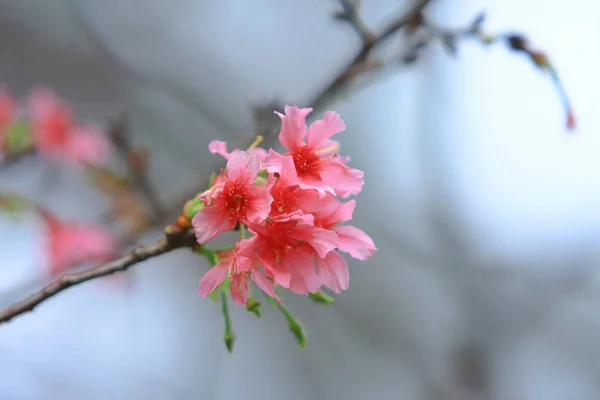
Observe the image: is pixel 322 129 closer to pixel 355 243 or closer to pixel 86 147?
pixel 355 243

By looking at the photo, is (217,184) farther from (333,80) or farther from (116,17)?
(116,17)

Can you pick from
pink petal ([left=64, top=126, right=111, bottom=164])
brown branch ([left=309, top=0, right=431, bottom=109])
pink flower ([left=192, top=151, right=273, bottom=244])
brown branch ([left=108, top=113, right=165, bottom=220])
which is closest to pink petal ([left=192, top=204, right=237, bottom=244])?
pink flower ([left=192, top=151, right=273, bottom=244])

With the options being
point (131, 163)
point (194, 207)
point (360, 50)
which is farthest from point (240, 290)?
point (131, 163)

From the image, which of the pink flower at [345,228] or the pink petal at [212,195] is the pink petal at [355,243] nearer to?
the pink flower at [345,228]

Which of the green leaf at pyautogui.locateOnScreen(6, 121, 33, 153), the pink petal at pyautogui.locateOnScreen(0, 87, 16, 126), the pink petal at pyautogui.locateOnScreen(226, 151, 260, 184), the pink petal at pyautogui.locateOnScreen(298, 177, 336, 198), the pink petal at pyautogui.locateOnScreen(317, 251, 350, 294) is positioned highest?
the pink petal at pyautogui.locateOnScreen(0, 87, 16, 126)

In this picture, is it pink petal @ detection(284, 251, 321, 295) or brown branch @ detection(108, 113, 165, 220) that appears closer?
pink petal @ detection(284, 251, 321, 295)

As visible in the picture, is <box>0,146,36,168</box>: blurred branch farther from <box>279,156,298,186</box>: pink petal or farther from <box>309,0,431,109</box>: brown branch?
<box>279,156,298,186</box>: pink petal
